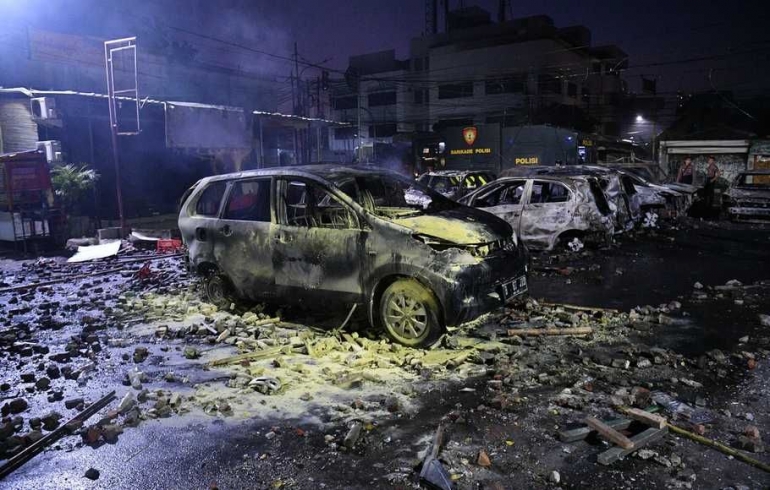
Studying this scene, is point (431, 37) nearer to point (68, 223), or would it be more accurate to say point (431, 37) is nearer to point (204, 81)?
point (204, 81)

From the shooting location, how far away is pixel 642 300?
7355 mm

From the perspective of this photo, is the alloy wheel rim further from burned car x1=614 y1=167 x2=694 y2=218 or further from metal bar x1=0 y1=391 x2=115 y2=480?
burned car x1=614 y1=167 x2=694 y2=218

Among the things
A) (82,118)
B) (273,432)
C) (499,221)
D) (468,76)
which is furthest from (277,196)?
(468,76)

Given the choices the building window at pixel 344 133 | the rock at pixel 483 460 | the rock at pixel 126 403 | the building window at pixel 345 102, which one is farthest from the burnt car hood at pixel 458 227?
the building window at pixel 345 102

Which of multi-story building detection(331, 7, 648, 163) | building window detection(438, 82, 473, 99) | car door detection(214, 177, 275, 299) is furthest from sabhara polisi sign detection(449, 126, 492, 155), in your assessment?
car door detection(214, 177, 275, 299)

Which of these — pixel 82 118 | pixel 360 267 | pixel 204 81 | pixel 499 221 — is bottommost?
pixel 360 267

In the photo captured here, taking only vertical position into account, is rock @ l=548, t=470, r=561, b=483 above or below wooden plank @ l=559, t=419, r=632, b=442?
below

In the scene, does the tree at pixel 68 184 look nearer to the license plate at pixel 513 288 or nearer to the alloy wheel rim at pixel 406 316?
the alloy wheel rim at pixel 406 316

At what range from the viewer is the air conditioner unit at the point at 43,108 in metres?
14.6

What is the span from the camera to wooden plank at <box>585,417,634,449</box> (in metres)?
3.52

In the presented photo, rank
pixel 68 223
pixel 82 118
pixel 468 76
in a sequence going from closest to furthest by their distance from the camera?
pixel 68 223 → pixel 82 118 → pixel 468 76

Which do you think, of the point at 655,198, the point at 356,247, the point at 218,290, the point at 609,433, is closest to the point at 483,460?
the point at 609,433

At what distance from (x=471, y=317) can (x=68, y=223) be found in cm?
1352

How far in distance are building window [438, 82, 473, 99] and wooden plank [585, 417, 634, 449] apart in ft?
172
